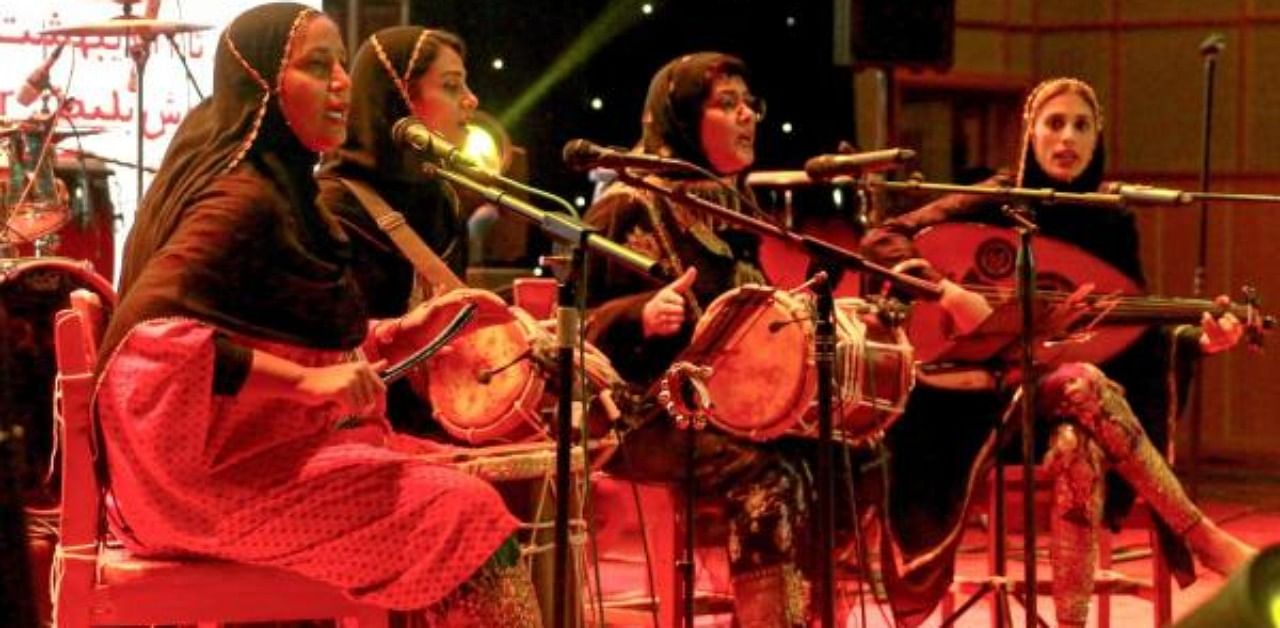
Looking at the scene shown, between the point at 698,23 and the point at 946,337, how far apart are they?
4.37 m

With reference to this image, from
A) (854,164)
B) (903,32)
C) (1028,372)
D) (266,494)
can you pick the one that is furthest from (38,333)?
(903,32)

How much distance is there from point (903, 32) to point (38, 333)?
4380 millimetres

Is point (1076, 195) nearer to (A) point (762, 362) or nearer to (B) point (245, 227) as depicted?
(A) point (762, 362)

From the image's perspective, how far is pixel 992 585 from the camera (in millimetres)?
5082

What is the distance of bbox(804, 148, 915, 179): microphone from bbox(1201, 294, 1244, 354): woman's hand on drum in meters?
1.48

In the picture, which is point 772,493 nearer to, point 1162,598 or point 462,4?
point 1162,598

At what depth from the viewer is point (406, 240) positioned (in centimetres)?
443

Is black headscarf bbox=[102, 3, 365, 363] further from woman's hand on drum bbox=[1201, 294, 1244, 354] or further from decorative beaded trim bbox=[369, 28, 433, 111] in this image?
woman's hand on drum bbox=[1201, 294, 1244, 354]

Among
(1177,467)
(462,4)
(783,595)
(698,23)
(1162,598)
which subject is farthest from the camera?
(1177,467)

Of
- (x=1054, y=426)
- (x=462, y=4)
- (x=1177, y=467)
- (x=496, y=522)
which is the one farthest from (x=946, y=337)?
(x=1177, y=467)

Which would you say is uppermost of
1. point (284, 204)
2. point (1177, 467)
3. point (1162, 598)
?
point (284, 204)

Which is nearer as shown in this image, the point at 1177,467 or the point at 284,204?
the point at 284,204

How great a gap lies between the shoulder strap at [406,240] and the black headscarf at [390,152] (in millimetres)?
37

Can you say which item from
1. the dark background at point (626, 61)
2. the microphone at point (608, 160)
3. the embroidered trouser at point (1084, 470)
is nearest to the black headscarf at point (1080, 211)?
the embroidered trouser at point (1084, 470)
